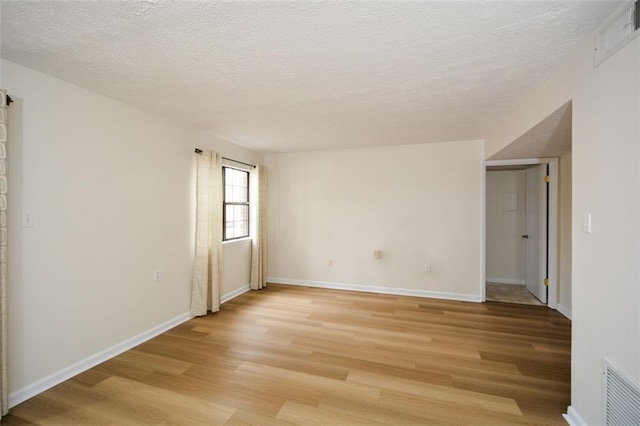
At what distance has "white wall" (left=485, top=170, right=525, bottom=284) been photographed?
5.31 metres

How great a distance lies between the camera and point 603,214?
1.51m

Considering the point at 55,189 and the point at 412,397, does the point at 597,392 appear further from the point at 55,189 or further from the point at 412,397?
the point at 55,189

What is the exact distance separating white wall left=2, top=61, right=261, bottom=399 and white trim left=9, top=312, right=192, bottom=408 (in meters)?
0.04

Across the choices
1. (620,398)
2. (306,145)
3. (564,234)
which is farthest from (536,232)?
(306,145)

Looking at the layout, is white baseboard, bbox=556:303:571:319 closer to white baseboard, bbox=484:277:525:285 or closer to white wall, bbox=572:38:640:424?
white baseboard, bbox=484:277:525:285

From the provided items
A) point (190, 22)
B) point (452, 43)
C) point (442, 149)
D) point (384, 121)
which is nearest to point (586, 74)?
point (452, 43)

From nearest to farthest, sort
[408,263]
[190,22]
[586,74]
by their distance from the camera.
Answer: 1. [190,22]
2. [586,74]
3. [408,263]

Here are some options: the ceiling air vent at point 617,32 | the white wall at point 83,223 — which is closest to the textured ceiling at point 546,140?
the ceiling air vent at point 617,32

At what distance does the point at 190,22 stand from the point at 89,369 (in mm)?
2845

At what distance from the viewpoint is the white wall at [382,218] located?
4277 millimetres

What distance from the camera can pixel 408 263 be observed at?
14.8 ft

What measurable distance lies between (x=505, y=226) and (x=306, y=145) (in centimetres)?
410

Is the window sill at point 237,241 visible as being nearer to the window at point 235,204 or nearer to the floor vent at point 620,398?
the window at point 235,204

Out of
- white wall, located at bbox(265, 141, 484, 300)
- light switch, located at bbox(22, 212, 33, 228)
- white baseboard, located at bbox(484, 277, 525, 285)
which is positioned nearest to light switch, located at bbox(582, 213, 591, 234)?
white wall, located at bbox(265, 141, 484, 300)
